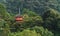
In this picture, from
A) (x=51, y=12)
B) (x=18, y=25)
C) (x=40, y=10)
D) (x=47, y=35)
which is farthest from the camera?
(x=40, y=10)

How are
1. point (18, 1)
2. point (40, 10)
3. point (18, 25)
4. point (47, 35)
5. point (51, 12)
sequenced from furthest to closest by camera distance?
point (18, 1)
point (40, 10)
point (51, 12)
point (18, 25)
point (47, 35)

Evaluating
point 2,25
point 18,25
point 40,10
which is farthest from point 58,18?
point 40,10

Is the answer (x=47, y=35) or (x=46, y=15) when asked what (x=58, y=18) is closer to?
(x=46, y=15)

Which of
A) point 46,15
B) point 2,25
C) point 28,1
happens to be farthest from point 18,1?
point 2,25

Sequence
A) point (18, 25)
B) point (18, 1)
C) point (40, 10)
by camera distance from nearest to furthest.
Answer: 1. point (18, 25)
2. point (40, 10)
3. point (18, 1)

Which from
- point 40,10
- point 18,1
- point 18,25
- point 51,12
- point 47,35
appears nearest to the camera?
point 47,35

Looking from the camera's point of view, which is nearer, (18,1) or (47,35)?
(47,35)

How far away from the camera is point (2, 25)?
1155 cm

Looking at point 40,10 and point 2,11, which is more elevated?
point 2,11

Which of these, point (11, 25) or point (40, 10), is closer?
point (11, 25)

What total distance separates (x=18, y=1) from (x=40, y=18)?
23.9 feet

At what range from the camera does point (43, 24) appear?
1334 cm

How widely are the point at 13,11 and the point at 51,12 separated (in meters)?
5.36

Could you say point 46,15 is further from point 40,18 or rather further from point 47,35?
point 47,35
